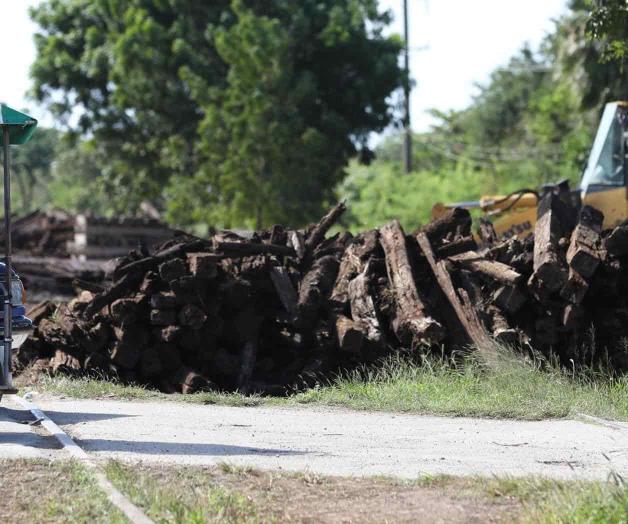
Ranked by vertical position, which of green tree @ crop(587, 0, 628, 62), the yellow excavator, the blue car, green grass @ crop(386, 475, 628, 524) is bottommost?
green grass @ crop(386, 475, 628, 524)

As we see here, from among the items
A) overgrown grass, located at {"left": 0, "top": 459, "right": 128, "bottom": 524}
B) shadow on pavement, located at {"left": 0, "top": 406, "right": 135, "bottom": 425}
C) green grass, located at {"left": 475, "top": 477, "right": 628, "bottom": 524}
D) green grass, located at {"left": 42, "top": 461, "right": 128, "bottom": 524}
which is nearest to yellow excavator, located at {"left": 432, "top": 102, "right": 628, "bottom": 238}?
shadow on pavement, located at {"left": 0, "top": 406, "right": 135, "bottom": 425}

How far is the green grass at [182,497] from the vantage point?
22.6 ft

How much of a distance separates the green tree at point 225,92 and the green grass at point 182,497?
97.6ft

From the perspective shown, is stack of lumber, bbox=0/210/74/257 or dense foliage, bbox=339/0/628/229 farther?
dense foliage, bbox=339/0/628/229

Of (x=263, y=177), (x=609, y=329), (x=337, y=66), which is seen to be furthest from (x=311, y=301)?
(x=337, y=66)

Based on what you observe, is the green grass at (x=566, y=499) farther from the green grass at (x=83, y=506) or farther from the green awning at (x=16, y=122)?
the green awning at (x=16, y=122)

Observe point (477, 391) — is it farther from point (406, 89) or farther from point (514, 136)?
point (514, 136)

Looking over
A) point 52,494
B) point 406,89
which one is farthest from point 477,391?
point 406,89

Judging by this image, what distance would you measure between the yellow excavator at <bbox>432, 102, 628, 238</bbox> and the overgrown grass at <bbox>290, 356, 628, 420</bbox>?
496 centimetres

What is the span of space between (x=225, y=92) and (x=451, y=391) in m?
27.7

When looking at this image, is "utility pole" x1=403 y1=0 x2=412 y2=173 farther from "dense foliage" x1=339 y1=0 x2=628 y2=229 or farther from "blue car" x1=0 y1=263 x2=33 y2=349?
"blue car" x1=0 y1=263 x2=33 y2=349

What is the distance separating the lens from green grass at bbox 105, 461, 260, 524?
6885 mm

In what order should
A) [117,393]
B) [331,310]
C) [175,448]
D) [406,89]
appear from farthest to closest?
[406,89] → [331,310] → [117,393] → [175,448]

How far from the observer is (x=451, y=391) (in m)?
12.0
